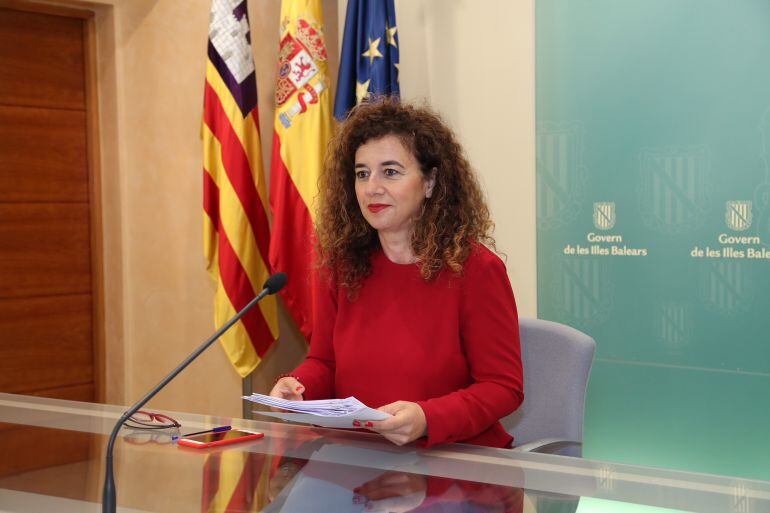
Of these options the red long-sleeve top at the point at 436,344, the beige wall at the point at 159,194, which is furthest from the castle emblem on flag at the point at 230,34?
the red long-sleeve top at the point at 436,344

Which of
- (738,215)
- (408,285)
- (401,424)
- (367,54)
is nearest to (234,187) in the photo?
(367,54)

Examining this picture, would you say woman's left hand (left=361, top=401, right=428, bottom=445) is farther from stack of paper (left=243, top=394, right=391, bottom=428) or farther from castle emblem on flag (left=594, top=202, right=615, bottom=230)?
castle emblem on flag (left=594, top=202, right=615, bottom=230)

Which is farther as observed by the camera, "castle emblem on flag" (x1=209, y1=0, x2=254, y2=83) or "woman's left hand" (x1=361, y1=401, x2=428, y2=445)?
"castle emblem on flag" (x1=209, y1=0, x2=254, y2=83)

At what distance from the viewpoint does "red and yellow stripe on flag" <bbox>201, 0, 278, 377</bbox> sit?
375 centimetres

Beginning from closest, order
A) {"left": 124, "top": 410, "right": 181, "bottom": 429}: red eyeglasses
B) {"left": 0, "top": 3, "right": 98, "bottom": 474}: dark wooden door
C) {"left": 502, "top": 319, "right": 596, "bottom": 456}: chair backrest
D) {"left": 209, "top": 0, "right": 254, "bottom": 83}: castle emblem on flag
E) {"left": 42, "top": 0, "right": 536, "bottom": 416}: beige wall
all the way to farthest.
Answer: {"left": 124, "top": 410, "right": 181, "bottom": 429}: red eyeglasses
{"left": 502, "top": 319, "right": 596, "bottom": 456}: chair backrest
{"left": 209, "top": 0, "right": 254, "bottom": 83}: castle emblem on flag
{"left": 0, "top": 3, "right": 98, "bottom": 474}: dark wooden door
{"left": 42, "top": 0, "right": 536, "bottom": 416}: beige wall

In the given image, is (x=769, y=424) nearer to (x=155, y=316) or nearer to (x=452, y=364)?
(x=452, y=364)

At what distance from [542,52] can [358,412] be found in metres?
2.45

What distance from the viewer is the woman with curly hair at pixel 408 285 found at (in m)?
1.90

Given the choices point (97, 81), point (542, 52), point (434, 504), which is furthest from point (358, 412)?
point (97, 81)

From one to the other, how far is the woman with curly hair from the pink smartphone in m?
0.19

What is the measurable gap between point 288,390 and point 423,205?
1.84 ft

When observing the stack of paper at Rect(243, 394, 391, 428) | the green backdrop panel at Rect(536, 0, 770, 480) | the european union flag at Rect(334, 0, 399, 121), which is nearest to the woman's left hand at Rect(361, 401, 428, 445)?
the stack of paper at Rect(243, 394, 391, 428)

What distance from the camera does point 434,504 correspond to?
1.21 meters

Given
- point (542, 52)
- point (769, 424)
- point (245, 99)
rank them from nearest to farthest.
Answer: point (769, 424) → point (542, 52) → point (245, 99)
